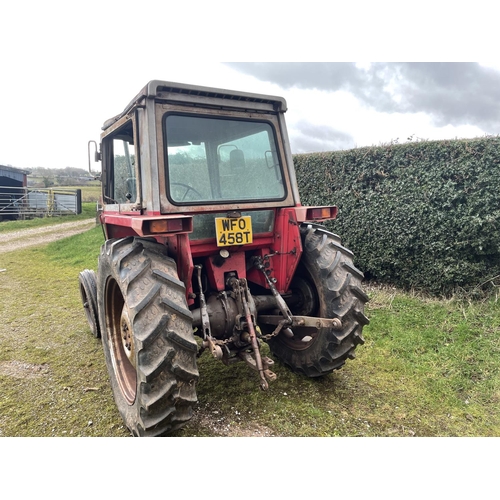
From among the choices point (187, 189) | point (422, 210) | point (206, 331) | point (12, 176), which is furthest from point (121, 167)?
point (12, 176)

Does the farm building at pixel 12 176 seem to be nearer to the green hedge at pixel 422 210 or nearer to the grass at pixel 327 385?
the grass at pixel 327 385

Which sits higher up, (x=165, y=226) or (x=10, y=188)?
(x=10, y=188)

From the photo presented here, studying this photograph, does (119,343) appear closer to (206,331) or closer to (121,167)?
(206,331)

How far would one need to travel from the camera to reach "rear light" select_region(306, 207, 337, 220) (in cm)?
322

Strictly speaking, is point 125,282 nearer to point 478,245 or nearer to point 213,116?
point 213,116

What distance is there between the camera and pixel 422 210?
5.14 m

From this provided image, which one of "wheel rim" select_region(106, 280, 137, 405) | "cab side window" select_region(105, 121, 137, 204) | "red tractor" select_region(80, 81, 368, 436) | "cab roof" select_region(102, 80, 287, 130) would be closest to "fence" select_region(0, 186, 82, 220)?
"cab side window" select_region(105, 121, 137, 204)

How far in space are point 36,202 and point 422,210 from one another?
22217mm

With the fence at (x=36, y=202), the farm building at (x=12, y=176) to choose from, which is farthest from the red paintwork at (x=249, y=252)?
the farm building at (x=12, y=176)

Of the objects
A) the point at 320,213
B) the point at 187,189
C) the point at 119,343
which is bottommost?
the point at 119,343

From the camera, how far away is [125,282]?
8.08 ft

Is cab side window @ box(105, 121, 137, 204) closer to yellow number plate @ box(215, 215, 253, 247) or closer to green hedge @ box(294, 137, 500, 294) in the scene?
yellow number plate @ box(215, 215, 253, 247)

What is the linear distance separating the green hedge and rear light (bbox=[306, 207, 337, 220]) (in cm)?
239

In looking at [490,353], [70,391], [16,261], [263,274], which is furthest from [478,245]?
[16,261]
